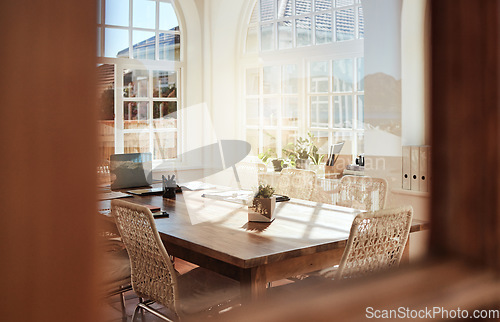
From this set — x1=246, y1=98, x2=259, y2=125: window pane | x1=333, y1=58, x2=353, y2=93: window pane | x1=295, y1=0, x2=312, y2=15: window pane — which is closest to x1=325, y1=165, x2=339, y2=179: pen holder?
x1=333, y1=58, x2=353, y2=93: window pane

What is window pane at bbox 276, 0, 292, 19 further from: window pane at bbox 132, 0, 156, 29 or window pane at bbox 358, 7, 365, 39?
→ window pane at bbox 132, 0, 156, 29

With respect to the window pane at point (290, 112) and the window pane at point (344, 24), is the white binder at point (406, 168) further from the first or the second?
the window pane at point (290, 112)

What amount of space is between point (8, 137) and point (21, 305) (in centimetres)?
10

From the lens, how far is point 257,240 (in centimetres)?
198

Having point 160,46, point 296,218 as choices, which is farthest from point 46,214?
point 160,46

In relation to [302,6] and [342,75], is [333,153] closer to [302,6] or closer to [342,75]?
[342,75]

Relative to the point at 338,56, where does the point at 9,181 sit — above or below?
Result: below

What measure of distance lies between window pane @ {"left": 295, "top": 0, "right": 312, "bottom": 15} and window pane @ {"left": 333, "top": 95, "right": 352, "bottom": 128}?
0.94m

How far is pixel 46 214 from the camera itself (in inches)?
12.1

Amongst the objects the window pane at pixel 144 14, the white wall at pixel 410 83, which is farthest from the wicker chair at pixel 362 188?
the window pane at pixel 144 14

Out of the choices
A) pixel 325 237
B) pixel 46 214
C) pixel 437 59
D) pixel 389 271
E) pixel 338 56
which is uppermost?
pixel 338 56

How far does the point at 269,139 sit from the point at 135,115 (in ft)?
4.72

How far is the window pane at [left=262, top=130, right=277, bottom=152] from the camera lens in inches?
209

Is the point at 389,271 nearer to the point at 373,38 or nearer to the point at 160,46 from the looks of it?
the point at 373,38
